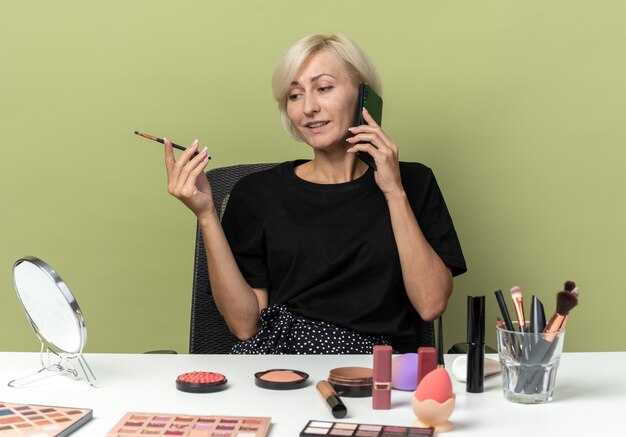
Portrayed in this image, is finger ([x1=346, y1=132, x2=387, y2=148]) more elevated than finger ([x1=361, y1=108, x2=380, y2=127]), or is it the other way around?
finger ([x1=361, y1=108, x2=380, y2=127])

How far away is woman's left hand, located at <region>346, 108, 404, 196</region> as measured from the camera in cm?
176

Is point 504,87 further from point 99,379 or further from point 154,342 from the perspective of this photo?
point 99,379

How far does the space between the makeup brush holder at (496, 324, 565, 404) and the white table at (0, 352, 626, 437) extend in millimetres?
18

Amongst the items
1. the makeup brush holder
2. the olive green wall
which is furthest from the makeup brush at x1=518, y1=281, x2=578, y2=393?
the olive green wall

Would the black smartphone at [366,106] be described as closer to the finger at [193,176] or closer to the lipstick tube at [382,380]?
the finger at [193,176]

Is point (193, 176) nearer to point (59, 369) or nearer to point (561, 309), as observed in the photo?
point (59, 369)

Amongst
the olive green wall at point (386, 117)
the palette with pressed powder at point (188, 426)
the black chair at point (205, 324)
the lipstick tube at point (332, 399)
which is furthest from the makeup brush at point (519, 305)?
the olive green wall at point (386, 117)

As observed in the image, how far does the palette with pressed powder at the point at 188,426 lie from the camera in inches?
39.8

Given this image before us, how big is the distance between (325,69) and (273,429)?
1023 mm

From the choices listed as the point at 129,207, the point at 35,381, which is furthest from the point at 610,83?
the point at 35,381

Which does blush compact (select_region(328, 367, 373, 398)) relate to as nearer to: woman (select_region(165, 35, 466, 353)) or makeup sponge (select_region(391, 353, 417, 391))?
makeup sponge (select_region(391, 353, 417, 391))

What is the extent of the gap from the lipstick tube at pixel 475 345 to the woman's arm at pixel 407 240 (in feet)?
1.73

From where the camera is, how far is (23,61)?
7.70ft

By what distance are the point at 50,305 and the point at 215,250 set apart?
0.50 meters
